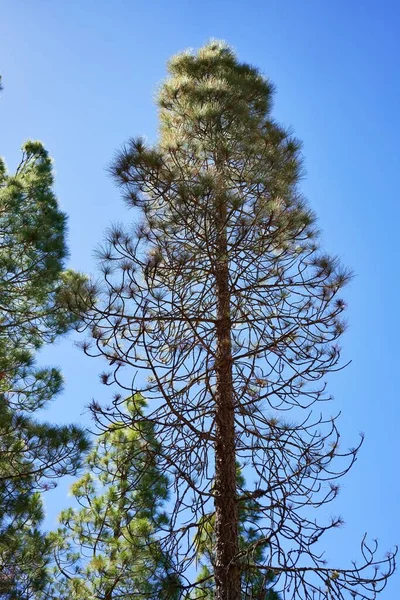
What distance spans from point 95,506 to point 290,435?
4.65 metres

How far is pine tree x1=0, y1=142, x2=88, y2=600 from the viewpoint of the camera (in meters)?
7.05

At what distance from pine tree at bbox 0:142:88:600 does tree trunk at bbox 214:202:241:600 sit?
7.74 feet

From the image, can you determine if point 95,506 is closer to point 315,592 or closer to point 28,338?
point 28,338

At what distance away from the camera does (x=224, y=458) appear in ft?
16.2

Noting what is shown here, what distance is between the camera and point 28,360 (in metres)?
7.82

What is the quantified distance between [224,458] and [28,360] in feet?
12.4

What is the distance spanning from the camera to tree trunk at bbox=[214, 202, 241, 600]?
14.3 ft

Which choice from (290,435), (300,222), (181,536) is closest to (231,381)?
(290,435)

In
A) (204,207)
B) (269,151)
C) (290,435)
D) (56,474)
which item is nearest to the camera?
(290,435)

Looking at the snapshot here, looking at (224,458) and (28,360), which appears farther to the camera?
(28,360)

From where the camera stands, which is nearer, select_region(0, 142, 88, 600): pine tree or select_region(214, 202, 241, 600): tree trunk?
select_region(214, 202, 241, 600): tree trunk

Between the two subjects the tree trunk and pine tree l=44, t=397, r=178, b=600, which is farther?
pine tree l=44, t=397, r=178, b=600

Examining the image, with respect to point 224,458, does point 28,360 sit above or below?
above

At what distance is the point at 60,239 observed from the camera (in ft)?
26.7
